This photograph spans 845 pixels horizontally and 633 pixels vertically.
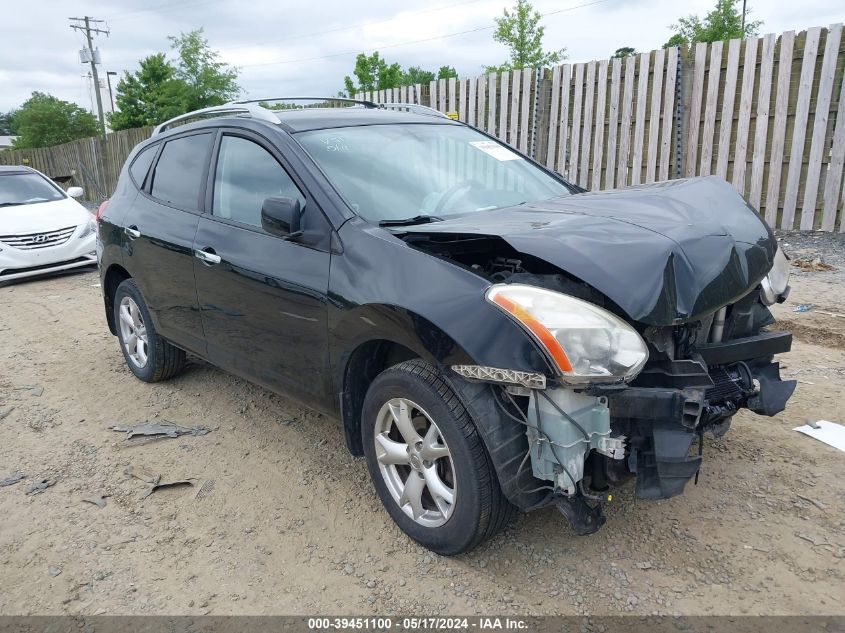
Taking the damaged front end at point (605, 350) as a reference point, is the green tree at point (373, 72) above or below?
above

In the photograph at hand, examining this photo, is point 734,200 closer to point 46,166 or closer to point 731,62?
point 731,62

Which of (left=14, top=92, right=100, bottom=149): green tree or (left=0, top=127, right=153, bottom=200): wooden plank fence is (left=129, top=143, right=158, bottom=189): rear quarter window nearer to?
(left=0, top=127, right=153, bottom=200): wooden plank fence

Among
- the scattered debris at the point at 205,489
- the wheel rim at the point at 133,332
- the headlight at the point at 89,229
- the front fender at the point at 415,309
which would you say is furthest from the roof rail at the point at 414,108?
the headlight at the point at 89,229

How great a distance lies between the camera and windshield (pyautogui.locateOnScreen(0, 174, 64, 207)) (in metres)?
9.67

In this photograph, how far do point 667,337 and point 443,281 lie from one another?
0.86 m

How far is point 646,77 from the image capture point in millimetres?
8383

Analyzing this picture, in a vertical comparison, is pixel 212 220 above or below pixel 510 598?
above

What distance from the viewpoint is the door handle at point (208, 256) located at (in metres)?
3.65

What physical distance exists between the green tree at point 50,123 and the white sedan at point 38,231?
53.4 meters

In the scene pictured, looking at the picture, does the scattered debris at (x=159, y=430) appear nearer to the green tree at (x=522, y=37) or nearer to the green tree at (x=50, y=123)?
the green tree at (x=522, y=37)

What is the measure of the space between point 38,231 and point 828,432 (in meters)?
9.40

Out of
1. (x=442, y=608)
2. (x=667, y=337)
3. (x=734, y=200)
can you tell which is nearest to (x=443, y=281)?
(x=667, y=337)

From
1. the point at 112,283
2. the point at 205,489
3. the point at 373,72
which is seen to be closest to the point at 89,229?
the point at 112,283

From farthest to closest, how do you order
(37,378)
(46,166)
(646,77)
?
(46,166) → (646,77) → (37,378)
